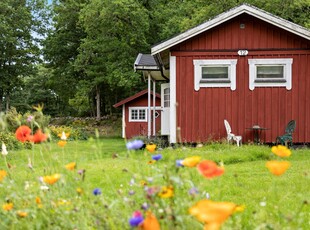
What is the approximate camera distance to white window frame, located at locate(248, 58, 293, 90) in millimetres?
11961

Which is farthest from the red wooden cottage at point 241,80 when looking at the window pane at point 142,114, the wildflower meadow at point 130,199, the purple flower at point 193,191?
the window pane at point 142,114

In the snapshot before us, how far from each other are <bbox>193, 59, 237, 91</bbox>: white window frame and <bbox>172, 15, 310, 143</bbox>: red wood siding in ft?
0.39

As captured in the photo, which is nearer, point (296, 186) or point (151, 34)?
point (296, 186)

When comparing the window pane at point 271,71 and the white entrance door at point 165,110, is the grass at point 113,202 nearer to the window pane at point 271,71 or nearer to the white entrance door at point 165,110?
the window pane at point 271,71

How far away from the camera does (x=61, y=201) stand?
97.6 inches

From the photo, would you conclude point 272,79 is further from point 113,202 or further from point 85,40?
point 85,40

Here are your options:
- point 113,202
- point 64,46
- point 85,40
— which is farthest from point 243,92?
point 64,46

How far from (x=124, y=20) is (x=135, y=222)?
2564 centimetres

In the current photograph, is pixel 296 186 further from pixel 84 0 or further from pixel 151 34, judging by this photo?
pixel 84 0

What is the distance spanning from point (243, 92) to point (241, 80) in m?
0.35

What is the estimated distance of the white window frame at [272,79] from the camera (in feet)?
39.2

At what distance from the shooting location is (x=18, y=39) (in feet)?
108

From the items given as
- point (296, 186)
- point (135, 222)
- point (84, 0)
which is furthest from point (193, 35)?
point (84, 0)

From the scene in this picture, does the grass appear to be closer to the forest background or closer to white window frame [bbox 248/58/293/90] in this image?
white window frame [bbox 248/58/293/90]
